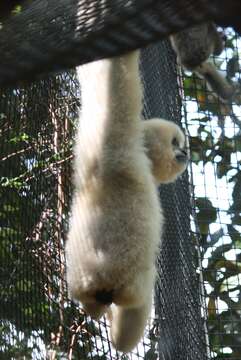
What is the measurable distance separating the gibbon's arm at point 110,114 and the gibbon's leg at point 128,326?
0.48 m

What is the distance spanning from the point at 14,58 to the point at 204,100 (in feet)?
9.21

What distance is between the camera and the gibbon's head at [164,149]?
2453 millimetres

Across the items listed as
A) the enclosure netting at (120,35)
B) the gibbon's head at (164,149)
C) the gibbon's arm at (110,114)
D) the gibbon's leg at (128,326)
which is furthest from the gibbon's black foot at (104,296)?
the enclosure netting at (120,35)

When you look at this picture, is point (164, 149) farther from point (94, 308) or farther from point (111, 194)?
point (94, 308)

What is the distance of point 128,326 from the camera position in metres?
2.30

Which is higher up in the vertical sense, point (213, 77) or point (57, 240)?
point (213, 77)

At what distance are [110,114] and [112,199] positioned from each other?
0.26 meters

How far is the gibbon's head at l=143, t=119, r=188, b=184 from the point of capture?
2453mm

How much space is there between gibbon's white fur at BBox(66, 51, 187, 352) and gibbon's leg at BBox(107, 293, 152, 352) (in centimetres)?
9

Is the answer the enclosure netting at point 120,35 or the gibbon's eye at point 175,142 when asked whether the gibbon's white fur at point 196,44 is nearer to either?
the gibbon's eye at point 175,142

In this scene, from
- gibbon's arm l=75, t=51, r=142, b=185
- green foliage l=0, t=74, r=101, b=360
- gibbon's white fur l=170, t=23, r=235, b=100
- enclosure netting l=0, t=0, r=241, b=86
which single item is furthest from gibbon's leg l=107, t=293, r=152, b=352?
enclosure netting l=0, t=0, r=241, b=86

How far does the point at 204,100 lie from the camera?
3.77 meters

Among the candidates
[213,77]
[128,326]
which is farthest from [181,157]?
[213,77]

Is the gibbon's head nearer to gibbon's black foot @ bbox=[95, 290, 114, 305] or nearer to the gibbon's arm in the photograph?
the gibbon's arm
